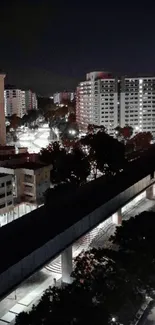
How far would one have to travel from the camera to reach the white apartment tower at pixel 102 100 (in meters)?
18.2

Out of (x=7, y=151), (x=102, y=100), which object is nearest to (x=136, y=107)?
(x=102, y=100)

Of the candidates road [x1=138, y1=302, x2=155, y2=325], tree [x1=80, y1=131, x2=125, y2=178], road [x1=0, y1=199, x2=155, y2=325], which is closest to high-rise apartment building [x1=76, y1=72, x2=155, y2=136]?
tree [x1=80, y1=131, x2=125, y2=178]

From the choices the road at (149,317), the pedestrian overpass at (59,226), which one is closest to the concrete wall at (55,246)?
the pedestrian overpass at (59,226)

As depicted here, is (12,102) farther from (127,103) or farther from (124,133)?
(124,133)

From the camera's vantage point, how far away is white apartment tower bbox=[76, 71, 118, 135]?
18.2 metres

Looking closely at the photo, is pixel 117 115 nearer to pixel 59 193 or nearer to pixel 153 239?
pixel 59 193

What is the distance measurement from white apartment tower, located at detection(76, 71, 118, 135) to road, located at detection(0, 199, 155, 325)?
11428 millimetres

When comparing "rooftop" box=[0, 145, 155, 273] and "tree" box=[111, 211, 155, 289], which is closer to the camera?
"rooftop" box=[0, 145, 155, 273]

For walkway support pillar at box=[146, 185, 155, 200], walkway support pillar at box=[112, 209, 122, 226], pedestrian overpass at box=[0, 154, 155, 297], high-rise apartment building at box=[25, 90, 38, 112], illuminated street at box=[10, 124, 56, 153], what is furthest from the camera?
high-rise apartment building at box=[25, 90, 38, 112]

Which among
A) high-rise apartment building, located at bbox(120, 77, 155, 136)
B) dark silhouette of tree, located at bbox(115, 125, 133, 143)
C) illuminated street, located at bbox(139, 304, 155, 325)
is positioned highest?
high-rise apartment building, located at bbox(120, 77, 155, 136)

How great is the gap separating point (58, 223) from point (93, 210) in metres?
0.74

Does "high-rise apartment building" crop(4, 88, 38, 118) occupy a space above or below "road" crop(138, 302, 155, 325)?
above

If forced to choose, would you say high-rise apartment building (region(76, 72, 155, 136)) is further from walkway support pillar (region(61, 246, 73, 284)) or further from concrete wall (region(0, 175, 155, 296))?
walkway support pillar (region(61, 246, 73, 284))

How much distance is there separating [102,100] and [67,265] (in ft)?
44.8
